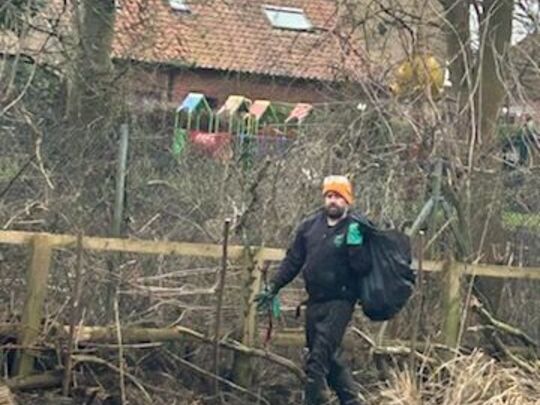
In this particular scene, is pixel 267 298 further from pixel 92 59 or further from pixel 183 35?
pixel 183 35

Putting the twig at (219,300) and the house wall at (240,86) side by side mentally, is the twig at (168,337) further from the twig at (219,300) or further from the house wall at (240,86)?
the house wall at (240,86)

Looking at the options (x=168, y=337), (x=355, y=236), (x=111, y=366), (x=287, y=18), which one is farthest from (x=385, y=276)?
(x=287, y=18)

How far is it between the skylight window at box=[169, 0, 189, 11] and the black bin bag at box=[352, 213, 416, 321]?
467cm

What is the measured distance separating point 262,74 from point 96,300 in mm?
13664

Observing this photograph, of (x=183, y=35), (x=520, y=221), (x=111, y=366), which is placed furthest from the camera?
(x=183, y=35)

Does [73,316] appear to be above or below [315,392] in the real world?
above

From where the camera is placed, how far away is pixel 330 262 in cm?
902

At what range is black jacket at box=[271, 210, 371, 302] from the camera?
9.02m

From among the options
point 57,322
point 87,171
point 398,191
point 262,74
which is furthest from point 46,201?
point 262,74

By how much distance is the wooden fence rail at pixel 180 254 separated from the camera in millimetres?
9148

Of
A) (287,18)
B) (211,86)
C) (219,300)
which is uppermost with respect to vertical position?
(287,18)

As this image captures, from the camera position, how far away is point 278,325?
10023 millimetres

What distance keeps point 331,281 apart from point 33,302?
205 centimetres

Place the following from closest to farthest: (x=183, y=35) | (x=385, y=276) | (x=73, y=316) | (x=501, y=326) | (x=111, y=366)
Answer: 1. (x=385, y=276)
2. (x=73, y=316)
3. (x=111, y=366)
4. (x=501, y=326)
5. (x=183, y=35)
